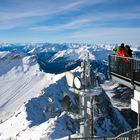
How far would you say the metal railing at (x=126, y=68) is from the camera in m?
25.7

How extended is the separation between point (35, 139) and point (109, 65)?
731 inches

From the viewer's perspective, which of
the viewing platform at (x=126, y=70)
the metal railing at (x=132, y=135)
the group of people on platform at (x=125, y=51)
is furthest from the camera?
the group of people on platform at (x=125, y=51)

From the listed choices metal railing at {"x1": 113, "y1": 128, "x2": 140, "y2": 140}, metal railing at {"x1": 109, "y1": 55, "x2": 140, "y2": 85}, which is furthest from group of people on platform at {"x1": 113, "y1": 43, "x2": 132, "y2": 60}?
metal railing at {"x1": 113, "y1": 128, "x2": 140, "y2": 140}

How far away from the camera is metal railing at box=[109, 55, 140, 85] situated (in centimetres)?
2567

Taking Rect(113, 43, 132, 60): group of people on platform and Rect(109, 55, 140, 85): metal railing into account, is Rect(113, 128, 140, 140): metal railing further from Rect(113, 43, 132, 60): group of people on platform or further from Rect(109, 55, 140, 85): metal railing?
Rect(113, 43, 132, 60): group of people on platform

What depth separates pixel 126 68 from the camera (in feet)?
91.2

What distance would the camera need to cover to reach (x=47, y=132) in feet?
172

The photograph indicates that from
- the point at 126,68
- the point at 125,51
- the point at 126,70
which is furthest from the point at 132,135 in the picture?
the point at 125,51

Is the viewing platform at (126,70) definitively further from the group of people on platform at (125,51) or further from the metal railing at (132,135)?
the metal railing at (132,135)

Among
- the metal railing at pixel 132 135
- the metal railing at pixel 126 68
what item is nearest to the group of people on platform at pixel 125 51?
the metal railing at pixel 126 68

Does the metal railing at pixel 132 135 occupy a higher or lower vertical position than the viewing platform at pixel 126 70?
lower

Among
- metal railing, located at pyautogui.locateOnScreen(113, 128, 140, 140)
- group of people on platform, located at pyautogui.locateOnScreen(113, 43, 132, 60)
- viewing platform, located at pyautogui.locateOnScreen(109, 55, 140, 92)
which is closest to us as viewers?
metal railing, located at pyautogui.locateOnScreen(113, 128, 140, 140)

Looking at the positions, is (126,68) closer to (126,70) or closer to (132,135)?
(126,70)

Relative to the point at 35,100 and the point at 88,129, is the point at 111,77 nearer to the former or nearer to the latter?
the point at 88,129
